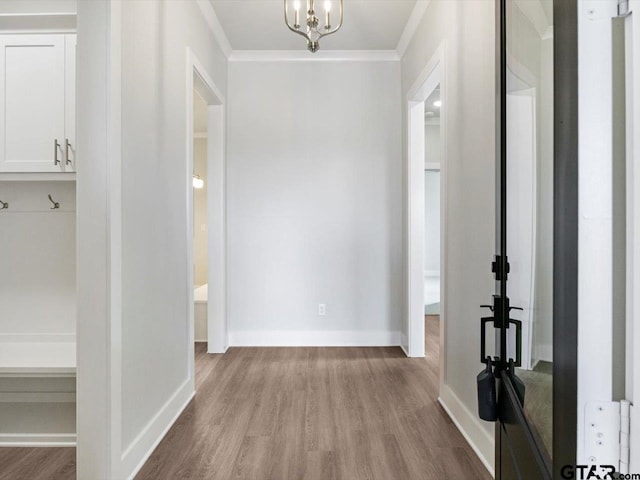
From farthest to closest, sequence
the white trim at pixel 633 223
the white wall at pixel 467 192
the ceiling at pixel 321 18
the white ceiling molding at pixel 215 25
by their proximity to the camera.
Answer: the ceiling at pixel 321 18 < the white ceiling molding at pixel 215 25 < the white wall at pixel 467 192 < the white trim at pixel 633 223

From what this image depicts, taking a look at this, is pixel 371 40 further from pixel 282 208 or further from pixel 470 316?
pixel 470 316

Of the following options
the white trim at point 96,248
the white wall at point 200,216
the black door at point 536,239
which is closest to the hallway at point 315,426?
the white trim at point 96,248

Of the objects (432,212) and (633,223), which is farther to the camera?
(432,212)

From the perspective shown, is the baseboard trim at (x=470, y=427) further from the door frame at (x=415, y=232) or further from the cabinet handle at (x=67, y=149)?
the cabinet handle at (x=67, y=149)

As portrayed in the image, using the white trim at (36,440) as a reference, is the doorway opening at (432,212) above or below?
above

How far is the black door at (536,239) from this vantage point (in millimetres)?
604

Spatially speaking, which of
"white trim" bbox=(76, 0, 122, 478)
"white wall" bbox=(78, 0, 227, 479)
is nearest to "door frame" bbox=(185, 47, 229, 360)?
"white wall" bbox=(78, 0, 227, 479)

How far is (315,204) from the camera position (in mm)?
3990

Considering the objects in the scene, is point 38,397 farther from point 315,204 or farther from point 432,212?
point 432,212

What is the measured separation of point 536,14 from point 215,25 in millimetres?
3101

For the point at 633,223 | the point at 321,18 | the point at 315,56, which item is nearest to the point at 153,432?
the point at 633,223

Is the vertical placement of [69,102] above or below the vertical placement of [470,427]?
above

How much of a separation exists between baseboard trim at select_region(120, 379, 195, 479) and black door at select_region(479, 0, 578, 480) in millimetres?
1592

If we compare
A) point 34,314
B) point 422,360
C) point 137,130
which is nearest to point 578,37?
point 137,130
